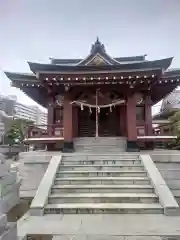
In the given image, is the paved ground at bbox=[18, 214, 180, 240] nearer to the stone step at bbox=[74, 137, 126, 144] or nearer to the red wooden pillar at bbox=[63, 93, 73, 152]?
the red wooden pillar at bbox=[63, 93, 73, 152]

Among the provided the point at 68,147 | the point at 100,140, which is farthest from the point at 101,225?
the point at 100,140

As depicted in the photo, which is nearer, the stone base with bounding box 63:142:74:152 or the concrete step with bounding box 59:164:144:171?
the concrete step with bounding box 59:164:144:171

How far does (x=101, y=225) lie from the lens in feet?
16.7

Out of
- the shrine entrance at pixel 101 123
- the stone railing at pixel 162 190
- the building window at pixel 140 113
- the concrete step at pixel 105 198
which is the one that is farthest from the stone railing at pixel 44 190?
the building window at pixel 140 113

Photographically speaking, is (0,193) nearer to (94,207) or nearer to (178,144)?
(94,207)

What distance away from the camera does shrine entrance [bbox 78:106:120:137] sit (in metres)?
14.3

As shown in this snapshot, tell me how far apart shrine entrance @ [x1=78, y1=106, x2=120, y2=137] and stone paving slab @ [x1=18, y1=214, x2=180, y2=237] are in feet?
28.5

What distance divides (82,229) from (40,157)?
5.27 m

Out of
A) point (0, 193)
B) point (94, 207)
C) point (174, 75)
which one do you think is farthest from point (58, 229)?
point (174, 75)

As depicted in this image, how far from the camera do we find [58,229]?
485cm

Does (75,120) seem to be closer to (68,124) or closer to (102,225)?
(68,124)

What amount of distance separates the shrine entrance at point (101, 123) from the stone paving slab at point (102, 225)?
28.5 ft

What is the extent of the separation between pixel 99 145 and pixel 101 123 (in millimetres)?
3399

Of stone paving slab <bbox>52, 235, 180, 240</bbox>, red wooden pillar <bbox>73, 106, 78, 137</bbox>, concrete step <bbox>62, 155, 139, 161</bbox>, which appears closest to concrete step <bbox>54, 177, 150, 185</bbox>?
concrete step <bbox>62, 155, 139, 161</bbox>
